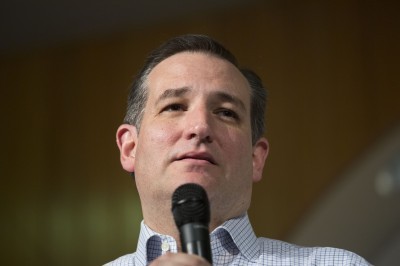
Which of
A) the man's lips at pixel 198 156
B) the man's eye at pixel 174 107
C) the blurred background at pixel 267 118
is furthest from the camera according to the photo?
the blurred background at pixel 267 118

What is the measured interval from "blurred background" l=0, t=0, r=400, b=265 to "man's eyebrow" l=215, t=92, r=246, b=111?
1.11 m

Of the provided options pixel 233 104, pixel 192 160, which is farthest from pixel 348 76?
pixel 192 160

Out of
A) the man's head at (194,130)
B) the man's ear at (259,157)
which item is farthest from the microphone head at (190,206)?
the man's ear at (259,157)

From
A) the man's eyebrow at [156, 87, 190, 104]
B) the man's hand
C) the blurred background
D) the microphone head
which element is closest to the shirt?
the man's eyebrow at [156, 87, 190, 104]

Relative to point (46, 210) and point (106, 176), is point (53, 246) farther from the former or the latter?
point (106, 176)

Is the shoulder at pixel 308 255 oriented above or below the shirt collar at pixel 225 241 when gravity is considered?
below

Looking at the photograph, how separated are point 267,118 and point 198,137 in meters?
1.38

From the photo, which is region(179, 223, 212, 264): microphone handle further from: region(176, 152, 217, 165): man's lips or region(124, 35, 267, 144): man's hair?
region(124, 35, 267, 144): man's hair

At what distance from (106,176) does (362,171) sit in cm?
99

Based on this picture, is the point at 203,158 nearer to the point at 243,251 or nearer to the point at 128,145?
the point at 243,251

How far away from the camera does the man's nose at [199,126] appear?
1337 mm

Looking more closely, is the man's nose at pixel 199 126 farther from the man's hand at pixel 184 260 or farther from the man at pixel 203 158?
the man's hand at pixel 184 260

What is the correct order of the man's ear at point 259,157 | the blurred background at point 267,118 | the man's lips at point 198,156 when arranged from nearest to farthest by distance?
the man's lips at point 198,156, the man's ear at point 259,157, the blurred background at point 267,118

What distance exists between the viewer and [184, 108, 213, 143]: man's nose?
134 centimetres
